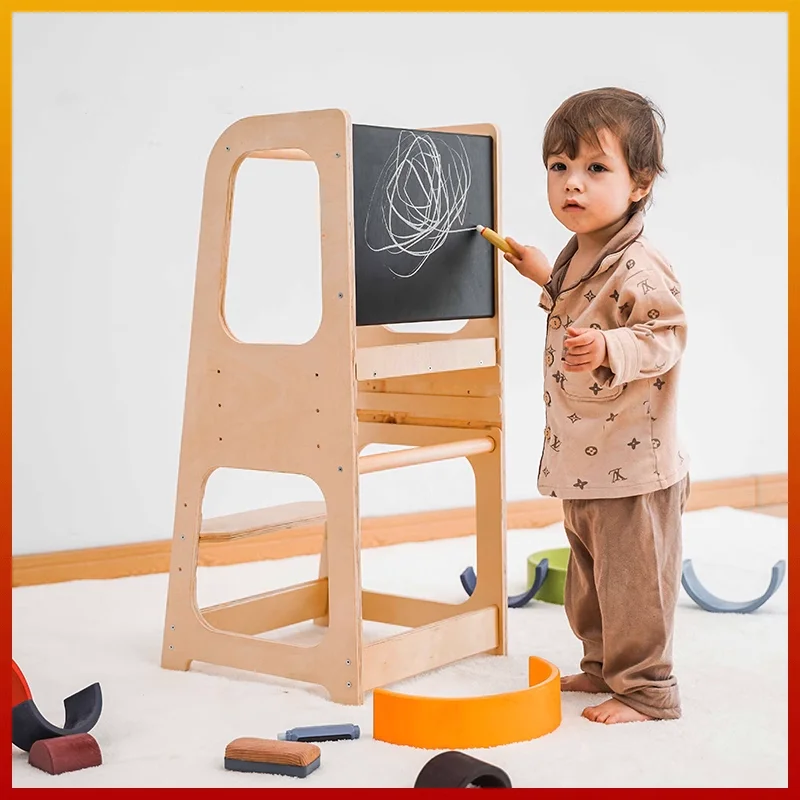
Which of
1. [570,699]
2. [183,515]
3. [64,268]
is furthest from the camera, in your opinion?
[64,268]

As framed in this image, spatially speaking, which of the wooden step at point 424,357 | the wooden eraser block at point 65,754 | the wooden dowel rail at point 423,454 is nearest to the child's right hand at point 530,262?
the wooden step at point 424,357

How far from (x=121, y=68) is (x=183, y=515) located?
101cm

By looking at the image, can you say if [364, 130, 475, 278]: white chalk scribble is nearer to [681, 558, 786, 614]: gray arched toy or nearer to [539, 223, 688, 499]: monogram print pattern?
[539, 223, 688, 499]: monogram print pattern

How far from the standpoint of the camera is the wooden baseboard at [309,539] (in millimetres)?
2383

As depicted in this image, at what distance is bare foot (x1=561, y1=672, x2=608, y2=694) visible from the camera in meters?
1.69

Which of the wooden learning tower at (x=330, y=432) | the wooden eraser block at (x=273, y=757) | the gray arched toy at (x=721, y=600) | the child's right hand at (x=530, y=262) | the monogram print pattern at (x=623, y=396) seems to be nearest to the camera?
the wooden eraser block at (x=273, y=757)

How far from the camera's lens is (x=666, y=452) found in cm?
155

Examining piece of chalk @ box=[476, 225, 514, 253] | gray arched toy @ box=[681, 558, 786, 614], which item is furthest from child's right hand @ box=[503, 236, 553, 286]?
gray arched toy @ box=[681, 558, 786, 614]

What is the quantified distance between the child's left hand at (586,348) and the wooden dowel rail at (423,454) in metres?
0.35

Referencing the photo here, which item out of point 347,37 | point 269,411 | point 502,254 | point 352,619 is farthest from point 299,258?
point 352,619

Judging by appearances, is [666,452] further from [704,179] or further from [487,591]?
[704,179]

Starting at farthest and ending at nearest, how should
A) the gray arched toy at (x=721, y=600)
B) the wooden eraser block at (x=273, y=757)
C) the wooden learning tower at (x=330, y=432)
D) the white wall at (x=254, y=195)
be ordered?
the white wall at (x=254, y=195) → the gray arched toy at (x=721, y=600) → the wooden learning tower at (x=330, y=432) → the wooden eraser block at (x=273, y=757)

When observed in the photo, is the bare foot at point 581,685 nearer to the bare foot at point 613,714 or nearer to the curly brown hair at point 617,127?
the bare foot at point 613,714

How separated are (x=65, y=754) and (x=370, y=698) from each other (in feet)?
1.44
